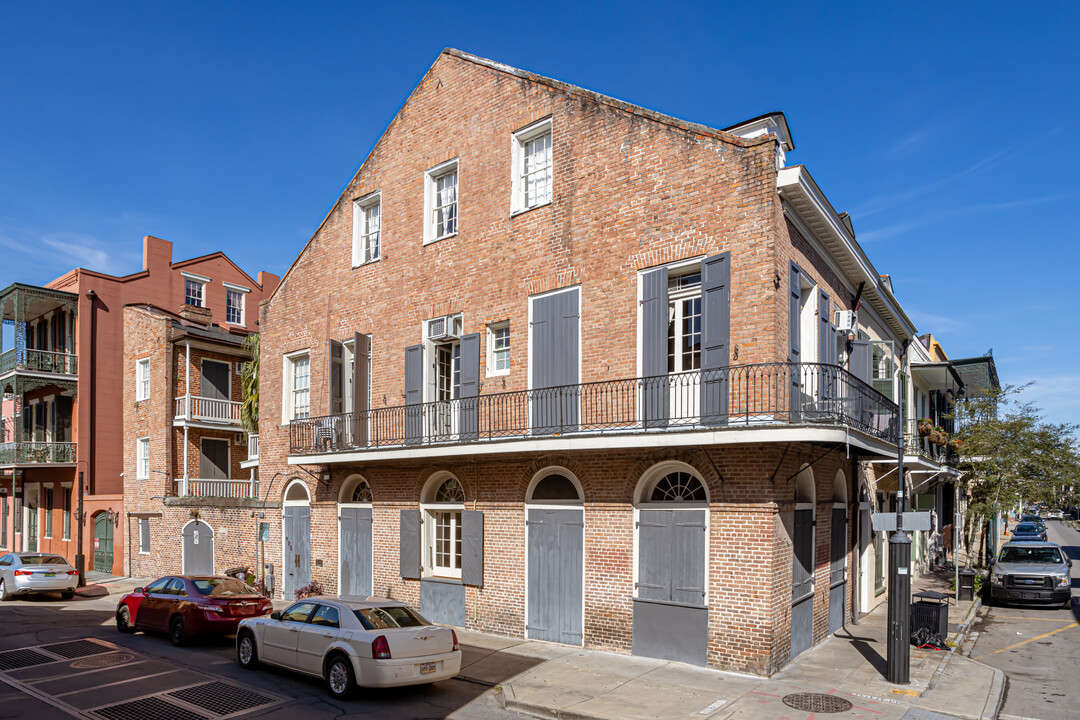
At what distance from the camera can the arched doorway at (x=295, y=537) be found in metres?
18.9

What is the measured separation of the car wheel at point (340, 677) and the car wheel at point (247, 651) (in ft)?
7.00

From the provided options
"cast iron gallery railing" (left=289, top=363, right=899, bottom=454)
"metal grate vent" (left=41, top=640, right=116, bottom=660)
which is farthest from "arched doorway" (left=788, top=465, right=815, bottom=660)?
"metal grate vent" (left=41, top=640, right=116, bottom=660)

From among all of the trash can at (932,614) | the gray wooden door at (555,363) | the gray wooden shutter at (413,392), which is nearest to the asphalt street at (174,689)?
the gray wooden door at (555,363)

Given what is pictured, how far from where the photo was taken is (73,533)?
94.7 ft

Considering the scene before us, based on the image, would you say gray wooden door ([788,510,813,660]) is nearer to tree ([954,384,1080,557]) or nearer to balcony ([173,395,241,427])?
tree ([954,384,1080,557])

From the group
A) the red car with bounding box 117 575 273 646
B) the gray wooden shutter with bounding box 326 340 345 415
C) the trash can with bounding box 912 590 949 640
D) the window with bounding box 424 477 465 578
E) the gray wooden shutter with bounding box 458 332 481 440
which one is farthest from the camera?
the gray wooden shutter with bounding box 326 340 345 415

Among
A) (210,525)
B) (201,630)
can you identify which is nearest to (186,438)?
(210,525)

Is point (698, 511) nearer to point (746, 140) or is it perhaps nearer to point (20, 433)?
point (746, 140)

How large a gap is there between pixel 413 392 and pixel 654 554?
22.2 feet

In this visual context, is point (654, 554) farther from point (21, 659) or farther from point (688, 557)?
point (21, 659)

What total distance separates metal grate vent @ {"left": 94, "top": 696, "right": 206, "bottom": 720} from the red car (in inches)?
142

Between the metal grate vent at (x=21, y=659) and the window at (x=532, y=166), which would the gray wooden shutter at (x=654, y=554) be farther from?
the metal grate vent at (x=21, y=659)

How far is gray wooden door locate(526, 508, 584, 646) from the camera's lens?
13.3 meters

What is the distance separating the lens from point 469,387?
609 inches
